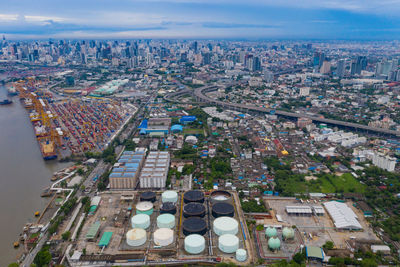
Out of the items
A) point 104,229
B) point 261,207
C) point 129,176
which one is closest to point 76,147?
point 129,176

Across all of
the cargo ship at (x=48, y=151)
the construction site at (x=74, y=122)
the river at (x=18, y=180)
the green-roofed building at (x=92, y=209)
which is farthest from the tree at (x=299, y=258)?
the cargo ship at (x=48, y=151)

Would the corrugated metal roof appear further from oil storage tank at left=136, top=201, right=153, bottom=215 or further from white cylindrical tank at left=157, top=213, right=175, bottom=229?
oil storage tank at left=136, top=201, right=153, bottom=215

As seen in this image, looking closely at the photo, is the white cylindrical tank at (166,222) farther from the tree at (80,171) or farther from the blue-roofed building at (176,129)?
the blue-roofed building at (176,129)

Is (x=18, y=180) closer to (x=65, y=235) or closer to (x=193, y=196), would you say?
(x=65, y=235)

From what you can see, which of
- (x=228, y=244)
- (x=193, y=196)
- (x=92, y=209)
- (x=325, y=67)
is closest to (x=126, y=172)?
(x=92, y=209)

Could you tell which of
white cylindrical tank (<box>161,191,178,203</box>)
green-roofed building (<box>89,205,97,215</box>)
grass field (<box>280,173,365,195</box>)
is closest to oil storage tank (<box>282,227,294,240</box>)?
grass field (<box>280,173,365,195</box>)

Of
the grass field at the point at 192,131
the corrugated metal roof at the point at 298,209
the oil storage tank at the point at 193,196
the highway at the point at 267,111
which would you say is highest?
the highway at the point at 267,111
